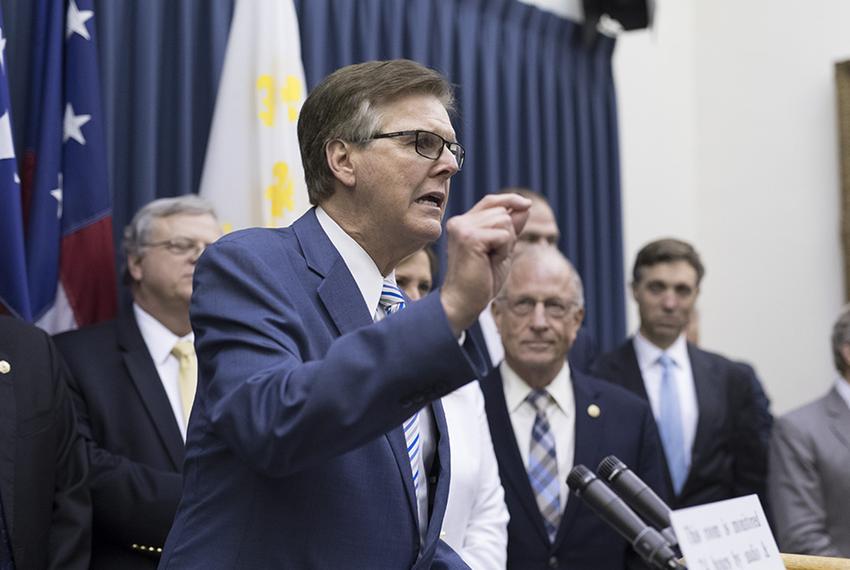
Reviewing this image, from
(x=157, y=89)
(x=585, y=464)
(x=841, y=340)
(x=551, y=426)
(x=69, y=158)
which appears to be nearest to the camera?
(x=585, y=464)

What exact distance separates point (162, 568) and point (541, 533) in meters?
1.73

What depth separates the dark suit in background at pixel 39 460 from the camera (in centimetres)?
261

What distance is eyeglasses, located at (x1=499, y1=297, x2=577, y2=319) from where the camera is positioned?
3447mm

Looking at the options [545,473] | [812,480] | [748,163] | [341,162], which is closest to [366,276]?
[341,162]

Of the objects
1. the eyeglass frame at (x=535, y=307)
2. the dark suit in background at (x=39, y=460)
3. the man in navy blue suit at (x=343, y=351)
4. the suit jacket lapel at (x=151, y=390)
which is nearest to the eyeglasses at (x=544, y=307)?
the eyeglass frame at (x=535, y=307)

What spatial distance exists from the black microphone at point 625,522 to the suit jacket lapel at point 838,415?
270 cm

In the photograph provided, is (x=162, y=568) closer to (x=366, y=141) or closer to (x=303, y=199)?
(x=366, y=141)

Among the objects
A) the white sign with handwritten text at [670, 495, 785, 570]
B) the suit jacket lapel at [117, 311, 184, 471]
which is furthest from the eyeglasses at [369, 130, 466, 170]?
the suit jacket lapel at [117, 311, 184, 471]

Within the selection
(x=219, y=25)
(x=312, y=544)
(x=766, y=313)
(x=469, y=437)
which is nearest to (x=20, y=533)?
(x=469, y=437)

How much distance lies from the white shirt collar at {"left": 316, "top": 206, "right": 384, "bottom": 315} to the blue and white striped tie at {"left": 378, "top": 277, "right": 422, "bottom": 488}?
24 mm

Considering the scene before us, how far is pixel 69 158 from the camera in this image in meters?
3.49

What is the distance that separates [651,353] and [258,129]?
1.71 metres

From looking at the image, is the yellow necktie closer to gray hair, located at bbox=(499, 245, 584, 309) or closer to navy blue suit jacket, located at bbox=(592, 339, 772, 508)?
gray hair, located at bbox=(499, 245, 584, 309)

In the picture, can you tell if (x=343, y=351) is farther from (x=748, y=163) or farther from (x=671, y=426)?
(x=748, y=163)
